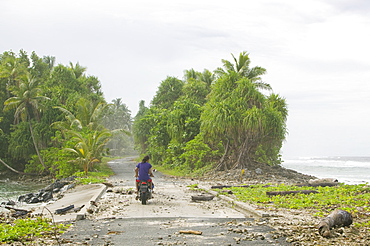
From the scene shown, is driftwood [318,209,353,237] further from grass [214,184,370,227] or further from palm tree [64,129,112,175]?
palm tree [64,129,112,175]

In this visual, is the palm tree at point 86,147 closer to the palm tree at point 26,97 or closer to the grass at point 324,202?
the palm tree at point 26,97

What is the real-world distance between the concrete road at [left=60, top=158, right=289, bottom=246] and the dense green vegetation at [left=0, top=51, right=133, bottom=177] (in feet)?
66.0

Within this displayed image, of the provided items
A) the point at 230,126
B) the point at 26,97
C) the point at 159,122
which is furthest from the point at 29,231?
the point at 159,122

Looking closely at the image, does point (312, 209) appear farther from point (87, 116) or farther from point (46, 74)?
point (46, 74)

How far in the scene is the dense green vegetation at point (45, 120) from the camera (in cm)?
3403

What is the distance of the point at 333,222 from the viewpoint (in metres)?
7.98

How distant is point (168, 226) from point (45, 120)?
1418 inches

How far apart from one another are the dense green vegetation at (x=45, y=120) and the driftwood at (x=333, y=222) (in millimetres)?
25193

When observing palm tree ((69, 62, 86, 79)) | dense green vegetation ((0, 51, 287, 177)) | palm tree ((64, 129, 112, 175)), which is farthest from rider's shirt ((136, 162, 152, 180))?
palm tree ((69, 62, 86, 79))

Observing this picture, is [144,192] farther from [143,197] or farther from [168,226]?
[168,226]

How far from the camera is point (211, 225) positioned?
9.23 meters

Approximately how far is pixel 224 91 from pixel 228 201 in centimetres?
1805

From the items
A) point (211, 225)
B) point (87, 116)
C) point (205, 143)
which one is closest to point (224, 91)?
point (205, 143)

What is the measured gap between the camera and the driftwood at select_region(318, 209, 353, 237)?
24.9 ft
